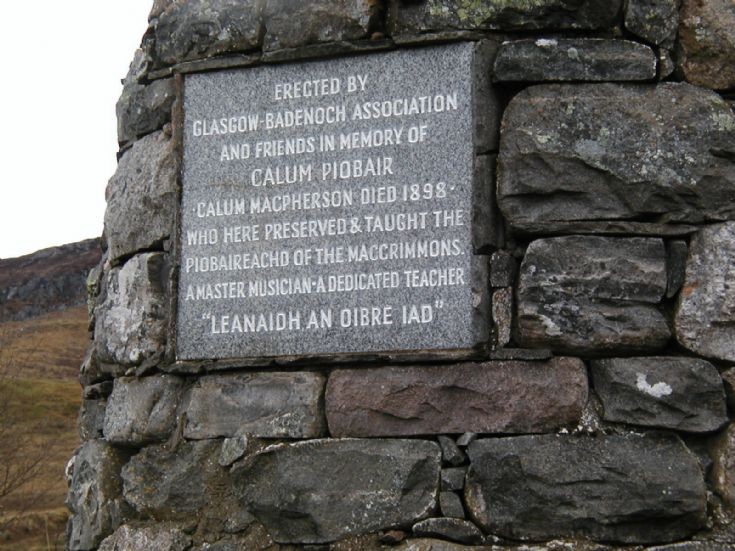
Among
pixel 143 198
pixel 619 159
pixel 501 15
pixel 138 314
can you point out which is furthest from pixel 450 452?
pixel 143 198

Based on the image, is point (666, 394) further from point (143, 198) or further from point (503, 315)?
point (143, 198)

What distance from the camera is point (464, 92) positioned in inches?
179

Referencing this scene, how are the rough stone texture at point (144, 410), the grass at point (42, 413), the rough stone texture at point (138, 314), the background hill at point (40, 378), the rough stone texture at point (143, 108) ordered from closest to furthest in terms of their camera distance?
1. the rough stone texture at point (144, 410)
2. the rough stone texture at point (138, 314)
3. the rough stone texture at point (143, 108)
4. the background hill at point (40, 378)
5. the grass at point (42, 413)

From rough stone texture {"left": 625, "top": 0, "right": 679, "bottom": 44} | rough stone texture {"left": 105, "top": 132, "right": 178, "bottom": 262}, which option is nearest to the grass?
rough stone texture {"left": 105, "top": 132, "right": 178, "bottom": 262}

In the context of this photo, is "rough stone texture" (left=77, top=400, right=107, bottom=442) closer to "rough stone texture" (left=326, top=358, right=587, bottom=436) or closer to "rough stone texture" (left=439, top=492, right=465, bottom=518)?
"rough stone texture" (left=326, top=358, right=587, bottom=436)

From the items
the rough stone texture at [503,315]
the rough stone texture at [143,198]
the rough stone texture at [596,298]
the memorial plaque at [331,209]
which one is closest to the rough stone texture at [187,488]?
the memorial plaque at [331,209]

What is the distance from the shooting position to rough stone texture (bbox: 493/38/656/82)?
4.43m

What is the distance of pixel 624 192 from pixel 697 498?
1.21 meters

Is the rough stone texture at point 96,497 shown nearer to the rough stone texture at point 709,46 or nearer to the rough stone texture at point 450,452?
the rough stone texture at point 450,452

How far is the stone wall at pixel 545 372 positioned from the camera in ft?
13.7

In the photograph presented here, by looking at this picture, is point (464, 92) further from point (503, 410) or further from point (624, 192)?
point (503, 410)

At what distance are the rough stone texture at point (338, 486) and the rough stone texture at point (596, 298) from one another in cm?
66

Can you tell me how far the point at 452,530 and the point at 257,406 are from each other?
3.21 feet

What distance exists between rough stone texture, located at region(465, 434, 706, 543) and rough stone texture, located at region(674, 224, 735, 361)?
0.39 m
